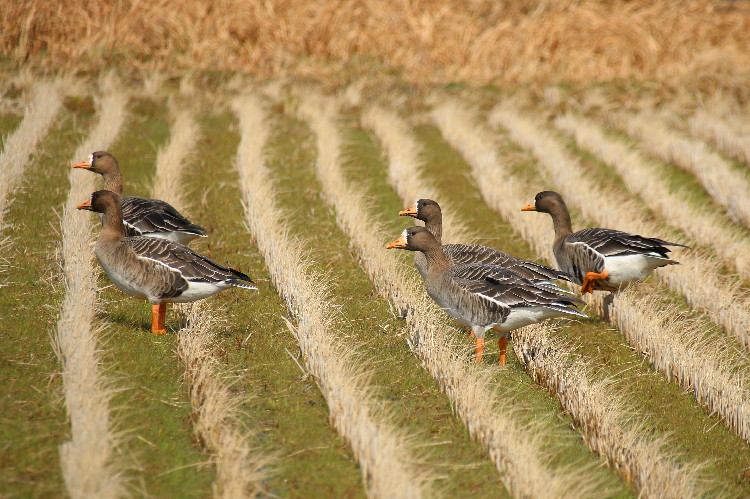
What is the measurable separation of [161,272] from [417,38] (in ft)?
62.1

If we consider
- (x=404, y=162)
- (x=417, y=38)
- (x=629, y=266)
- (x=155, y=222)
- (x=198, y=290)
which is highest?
(x=629, y=266)

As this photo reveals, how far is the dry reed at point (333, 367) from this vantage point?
6293 mm

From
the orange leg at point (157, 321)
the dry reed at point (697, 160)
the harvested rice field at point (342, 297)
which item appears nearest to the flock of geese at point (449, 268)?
the orange leg at point (157, 321)

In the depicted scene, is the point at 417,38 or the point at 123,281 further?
the point at 417,38

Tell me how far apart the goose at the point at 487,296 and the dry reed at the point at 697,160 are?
24.9 feet

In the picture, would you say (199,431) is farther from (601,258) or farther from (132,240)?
(601,258)

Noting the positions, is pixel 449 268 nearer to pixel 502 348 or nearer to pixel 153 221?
pixel 502 348

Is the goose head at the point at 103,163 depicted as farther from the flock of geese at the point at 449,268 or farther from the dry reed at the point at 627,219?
the dry reed at the point at 627,219

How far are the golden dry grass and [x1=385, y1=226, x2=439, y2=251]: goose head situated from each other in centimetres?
1546

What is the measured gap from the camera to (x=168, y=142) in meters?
17.4

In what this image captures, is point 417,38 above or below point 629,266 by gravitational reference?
below

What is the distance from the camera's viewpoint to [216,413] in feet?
22.6

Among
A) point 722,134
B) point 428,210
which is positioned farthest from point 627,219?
point 722,134

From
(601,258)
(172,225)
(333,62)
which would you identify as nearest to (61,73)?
(333,62)
